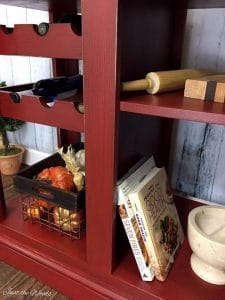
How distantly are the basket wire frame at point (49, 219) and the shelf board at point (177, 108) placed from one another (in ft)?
1.14

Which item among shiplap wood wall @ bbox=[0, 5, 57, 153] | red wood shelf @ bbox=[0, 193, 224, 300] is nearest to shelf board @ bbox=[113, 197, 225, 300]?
red wood shelf @ bbox=[0, 193, 224, 300]

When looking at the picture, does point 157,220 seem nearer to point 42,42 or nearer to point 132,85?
point 132,85

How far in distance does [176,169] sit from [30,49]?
634mm

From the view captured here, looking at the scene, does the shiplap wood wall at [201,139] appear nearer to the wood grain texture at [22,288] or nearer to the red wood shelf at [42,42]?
the red wood shelf at [42,42]

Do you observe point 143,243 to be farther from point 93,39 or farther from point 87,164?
point 93,39

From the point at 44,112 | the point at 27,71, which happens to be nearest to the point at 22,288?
the point at 44,112

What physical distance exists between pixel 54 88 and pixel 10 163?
0.67 metres

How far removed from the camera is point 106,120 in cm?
53

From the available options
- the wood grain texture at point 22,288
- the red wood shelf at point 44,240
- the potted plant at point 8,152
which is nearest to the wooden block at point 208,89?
the red wood shelf at point 44,240

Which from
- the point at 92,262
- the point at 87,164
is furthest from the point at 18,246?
the point at 87,164

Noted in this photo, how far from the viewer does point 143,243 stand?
2.05ft

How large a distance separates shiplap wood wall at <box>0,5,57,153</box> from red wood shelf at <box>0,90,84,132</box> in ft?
1.61

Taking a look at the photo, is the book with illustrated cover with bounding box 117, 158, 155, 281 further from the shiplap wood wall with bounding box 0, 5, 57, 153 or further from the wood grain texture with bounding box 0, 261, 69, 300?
the shiplap wood wall with bounding box 0, 5, 57, 153

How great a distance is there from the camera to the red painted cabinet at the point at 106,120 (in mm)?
496
